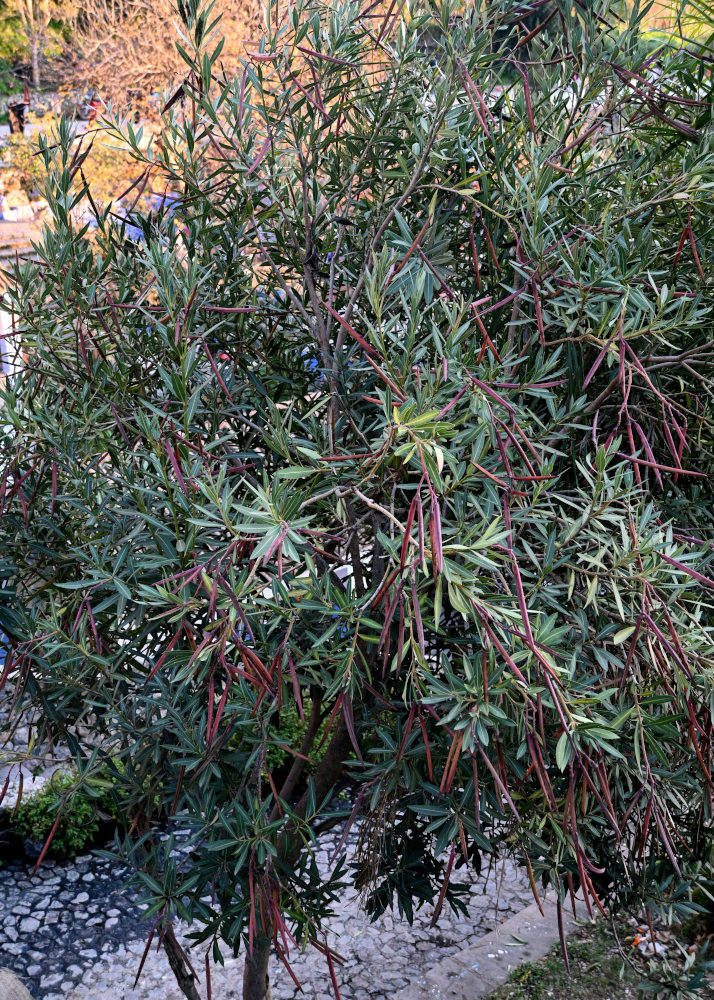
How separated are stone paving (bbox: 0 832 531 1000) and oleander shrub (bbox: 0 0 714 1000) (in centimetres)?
184

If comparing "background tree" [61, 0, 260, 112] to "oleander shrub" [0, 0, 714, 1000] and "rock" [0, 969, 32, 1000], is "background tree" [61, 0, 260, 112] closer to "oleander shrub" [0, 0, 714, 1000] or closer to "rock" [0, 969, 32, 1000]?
"oleander shrub" [0, 0, 714, 1000]

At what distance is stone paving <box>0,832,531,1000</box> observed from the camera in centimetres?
344

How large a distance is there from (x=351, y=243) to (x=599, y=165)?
0.56 metres

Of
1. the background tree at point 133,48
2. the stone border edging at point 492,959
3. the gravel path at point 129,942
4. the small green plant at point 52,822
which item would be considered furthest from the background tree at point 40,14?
the stone border edging at point 492,959

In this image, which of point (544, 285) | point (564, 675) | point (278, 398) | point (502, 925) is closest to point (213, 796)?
point (564, 675)

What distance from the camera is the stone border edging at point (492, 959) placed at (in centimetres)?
300

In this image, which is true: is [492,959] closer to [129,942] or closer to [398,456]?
[129,942]

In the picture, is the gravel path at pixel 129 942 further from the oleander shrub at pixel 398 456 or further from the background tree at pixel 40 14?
the background tree at pixel 40 14

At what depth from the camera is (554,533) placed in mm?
1460

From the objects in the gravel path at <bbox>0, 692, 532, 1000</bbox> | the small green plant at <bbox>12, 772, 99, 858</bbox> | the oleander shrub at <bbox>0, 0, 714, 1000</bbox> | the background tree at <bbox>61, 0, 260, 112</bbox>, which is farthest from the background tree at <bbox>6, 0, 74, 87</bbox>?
the oleander shrub at <bbox>0, 0, 714, 1000</bbox>

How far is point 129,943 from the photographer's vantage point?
12.4 feet

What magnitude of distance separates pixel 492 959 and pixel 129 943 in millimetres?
1605

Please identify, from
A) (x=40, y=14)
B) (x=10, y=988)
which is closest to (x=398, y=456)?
(x=10, y=988)

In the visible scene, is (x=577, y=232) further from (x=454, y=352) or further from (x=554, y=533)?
(x=554, y=533)
